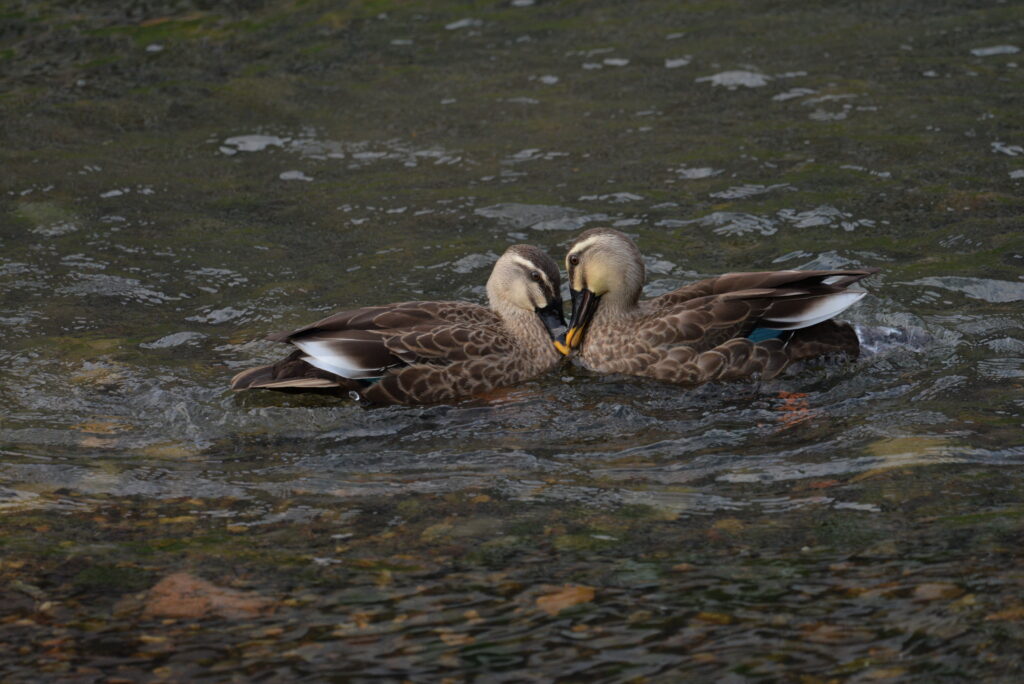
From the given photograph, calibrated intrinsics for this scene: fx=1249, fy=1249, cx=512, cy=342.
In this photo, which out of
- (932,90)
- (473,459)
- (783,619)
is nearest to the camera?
(783,619)

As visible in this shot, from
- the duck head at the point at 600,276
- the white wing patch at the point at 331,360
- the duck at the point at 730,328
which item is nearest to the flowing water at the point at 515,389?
the duck at the point at 730,328

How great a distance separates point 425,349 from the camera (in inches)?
337

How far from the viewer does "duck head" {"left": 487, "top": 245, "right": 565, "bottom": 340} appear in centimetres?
931

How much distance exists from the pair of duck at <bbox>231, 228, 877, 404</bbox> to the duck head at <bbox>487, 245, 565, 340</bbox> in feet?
0.03

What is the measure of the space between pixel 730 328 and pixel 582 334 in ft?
4.07

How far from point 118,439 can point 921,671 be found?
503 cm

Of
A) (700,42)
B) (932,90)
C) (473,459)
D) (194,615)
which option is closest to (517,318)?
(473,459)

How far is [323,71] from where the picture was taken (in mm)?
15961

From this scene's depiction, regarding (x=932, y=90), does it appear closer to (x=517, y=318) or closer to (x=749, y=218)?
(x=749, y=218)

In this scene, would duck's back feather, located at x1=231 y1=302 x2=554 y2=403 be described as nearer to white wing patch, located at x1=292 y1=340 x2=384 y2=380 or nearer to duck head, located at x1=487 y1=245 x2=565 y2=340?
white wing patch, located at x1=292 y1=340 x2=384 y2=380

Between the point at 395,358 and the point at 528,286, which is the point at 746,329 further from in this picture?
the point at 395,358

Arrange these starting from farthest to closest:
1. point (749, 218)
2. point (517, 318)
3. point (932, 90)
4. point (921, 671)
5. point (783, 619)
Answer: point (932, 90) < point (749, 218) < point (517, 318) < point (783, 619) < point (921, 671)

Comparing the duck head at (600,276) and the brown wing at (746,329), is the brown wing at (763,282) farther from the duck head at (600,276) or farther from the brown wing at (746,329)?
the duck head at (600,276)

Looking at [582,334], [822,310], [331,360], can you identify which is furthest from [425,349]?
[822,310]
